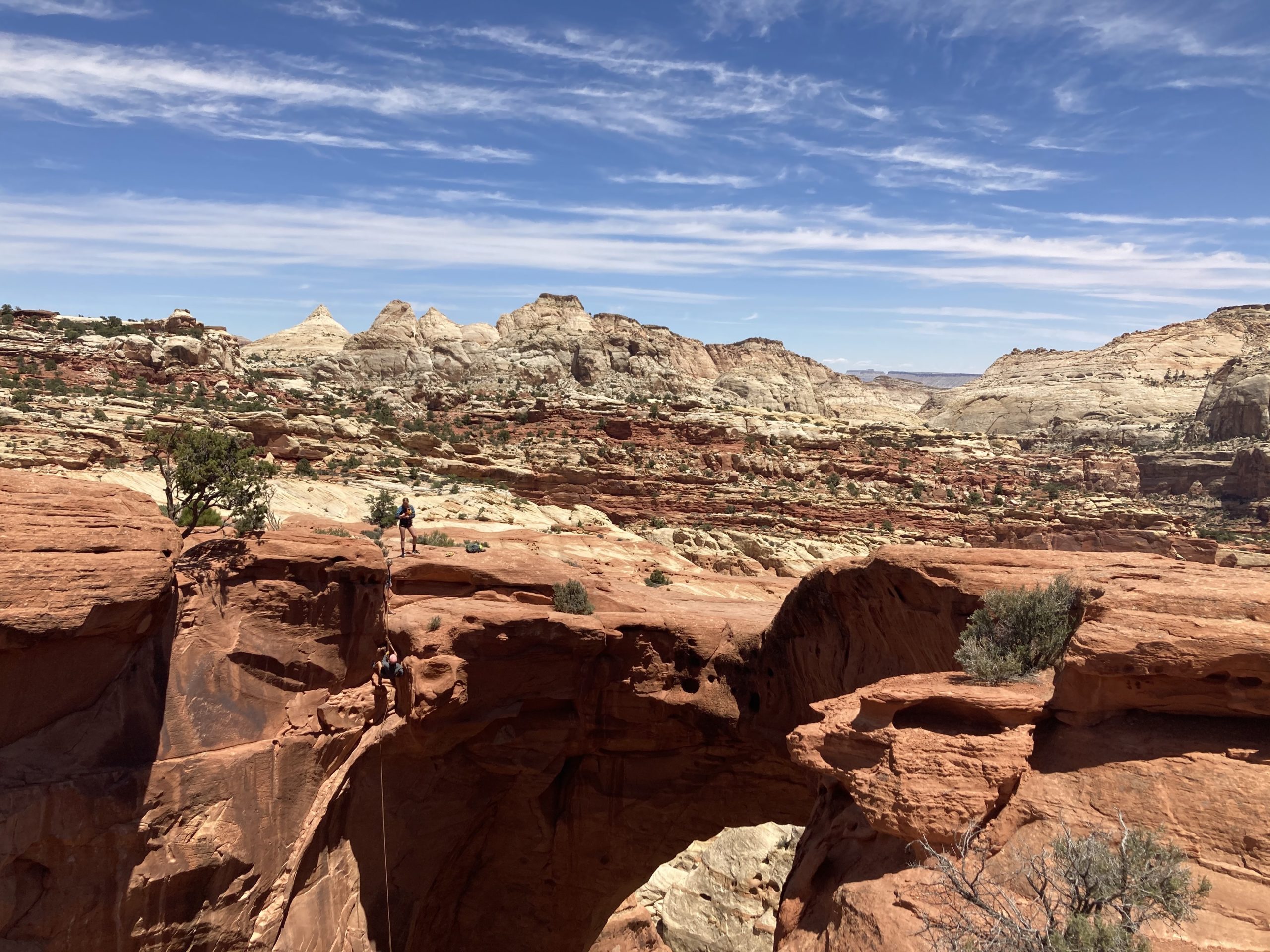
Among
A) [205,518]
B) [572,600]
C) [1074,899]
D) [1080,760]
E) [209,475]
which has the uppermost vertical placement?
[209,475]

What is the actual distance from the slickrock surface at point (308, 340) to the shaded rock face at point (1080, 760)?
9546 cm

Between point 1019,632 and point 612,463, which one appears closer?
point 1019,632

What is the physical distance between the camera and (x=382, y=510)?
26422 mm

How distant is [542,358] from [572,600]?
72.2m

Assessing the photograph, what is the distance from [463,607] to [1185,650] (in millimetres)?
11112

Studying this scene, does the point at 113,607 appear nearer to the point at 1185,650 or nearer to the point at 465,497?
the point at 1185,650

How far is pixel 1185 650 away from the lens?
6.95 m

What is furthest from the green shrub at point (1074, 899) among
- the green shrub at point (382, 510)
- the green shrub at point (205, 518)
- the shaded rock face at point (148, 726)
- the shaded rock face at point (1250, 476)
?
the shaded rock face at point (1250, 476)

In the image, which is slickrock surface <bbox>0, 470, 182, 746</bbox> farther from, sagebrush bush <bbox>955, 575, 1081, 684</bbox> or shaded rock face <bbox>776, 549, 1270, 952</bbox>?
sagebrush bush <bbox>955, 575, 1081, 684</bbox>

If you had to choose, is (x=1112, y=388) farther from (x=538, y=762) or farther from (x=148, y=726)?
(x=148, y=726)

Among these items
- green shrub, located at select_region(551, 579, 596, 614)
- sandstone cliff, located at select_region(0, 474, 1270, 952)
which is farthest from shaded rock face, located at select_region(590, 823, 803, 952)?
green shrub, located at select_region(551, 579, 596, 614)

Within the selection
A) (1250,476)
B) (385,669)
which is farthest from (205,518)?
(1250,476)

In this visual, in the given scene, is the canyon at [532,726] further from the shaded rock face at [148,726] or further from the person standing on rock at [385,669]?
the person standing on rock at [385,669]

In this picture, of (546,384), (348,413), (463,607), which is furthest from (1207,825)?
(546,384)
